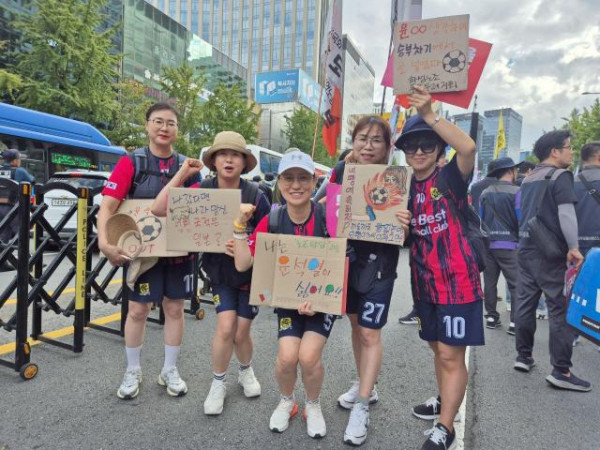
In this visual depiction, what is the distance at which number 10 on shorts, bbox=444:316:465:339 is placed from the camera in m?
2.29

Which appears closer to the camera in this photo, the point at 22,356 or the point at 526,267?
the point at 22,356

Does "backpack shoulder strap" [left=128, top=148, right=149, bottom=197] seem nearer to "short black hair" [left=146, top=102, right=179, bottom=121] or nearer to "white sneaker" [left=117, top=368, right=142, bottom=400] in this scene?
"short black hair" [left=146, top=102, right=179, bottom=121]

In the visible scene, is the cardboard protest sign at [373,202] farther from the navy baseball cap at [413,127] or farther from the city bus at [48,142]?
the city bus at [48,142]

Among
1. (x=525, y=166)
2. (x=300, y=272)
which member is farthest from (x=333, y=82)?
(x=525, y=166)

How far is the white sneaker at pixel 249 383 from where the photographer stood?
289 centimetres

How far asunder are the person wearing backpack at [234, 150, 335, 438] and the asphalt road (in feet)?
0.45

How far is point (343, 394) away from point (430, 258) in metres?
1.24

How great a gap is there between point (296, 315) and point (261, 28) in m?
105

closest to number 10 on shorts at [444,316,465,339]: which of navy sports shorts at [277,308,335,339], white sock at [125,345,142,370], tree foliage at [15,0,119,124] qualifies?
navy sports shorts at [277,308,335,339]

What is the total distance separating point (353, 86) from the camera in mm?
93500

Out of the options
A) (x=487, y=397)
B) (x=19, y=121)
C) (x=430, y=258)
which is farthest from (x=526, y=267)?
(x=19, y=121)

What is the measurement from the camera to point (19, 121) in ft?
37.5

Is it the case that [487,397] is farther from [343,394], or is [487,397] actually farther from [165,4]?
[165,4]

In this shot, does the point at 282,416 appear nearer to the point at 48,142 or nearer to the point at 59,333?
the point at 59,333
